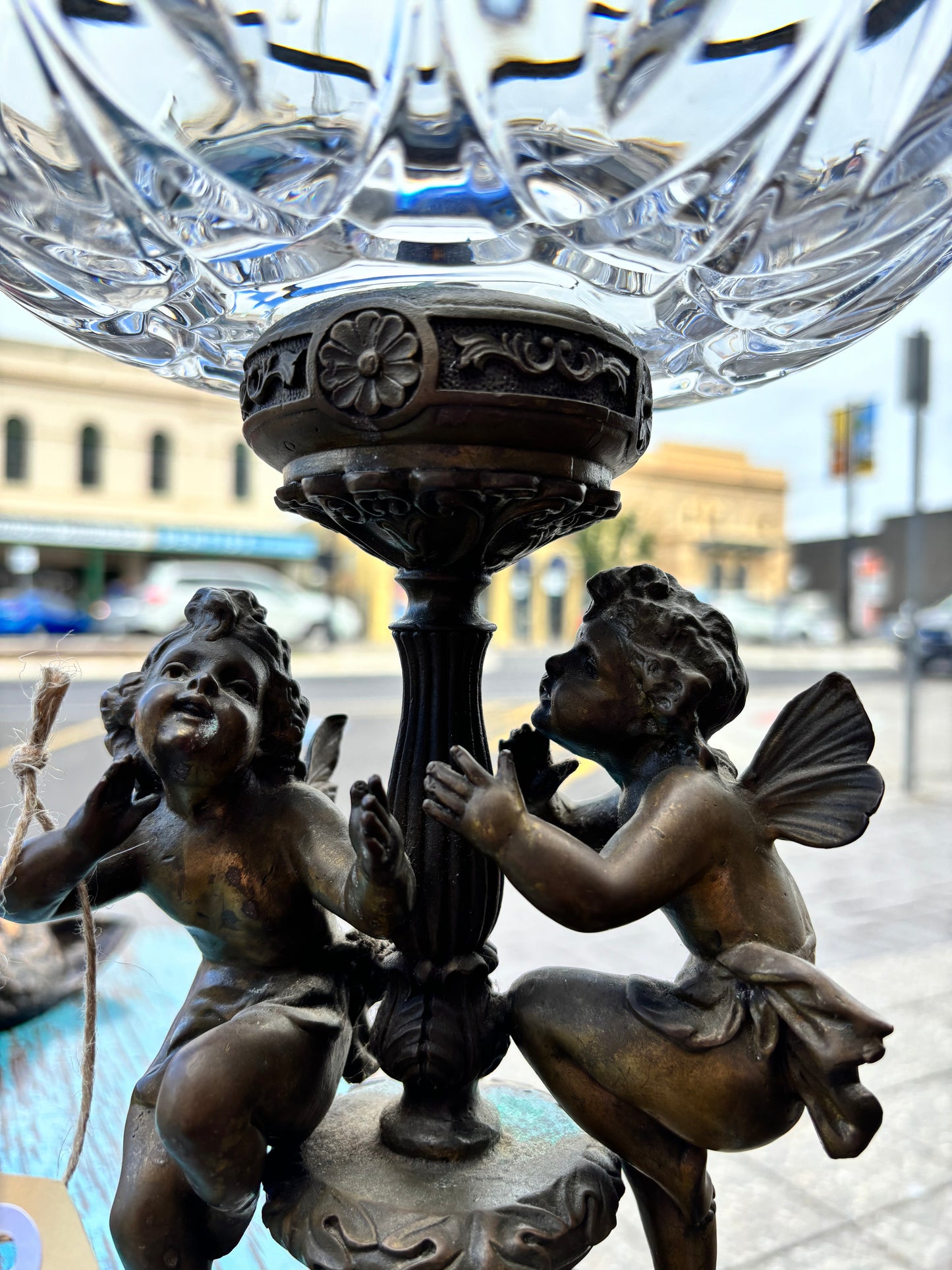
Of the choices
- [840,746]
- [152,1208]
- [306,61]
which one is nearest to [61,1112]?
[152,1208]

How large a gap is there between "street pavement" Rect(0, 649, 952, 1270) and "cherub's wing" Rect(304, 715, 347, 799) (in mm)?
250

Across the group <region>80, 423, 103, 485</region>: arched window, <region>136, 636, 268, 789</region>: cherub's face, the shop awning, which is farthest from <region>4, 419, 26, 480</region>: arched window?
<region>136, 636, 268, 789</region>: cherub's face

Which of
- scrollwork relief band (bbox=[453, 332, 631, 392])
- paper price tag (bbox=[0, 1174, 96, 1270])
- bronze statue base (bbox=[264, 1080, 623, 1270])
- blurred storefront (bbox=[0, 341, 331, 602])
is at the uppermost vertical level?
blurred storefront (bbox=[0, 341, 331, 602])

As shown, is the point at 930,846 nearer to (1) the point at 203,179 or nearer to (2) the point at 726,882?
(2) the point at 726,882

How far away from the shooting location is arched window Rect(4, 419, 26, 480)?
45.6 ft

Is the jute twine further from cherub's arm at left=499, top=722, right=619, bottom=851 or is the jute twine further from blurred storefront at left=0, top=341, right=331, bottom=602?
blurred storefront at left=0, top=341, right=331, bottom=602

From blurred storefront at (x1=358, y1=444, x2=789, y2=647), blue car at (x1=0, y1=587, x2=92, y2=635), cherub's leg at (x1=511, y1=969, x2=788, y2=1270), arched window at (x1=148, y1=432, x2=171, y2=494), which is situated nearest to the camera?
cherub's leg at (x1=511, y1=969, x2=788, y2=1270)

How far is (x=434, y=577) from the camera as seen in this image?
0.92 meters

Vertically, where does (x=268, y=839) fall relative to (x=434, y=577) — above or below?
below

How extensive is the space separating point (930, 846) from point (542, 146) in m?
3.73

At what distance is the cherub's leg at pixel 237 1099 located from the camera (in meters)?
0.73

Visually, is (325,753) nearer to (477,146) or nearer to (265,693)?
(265,693)

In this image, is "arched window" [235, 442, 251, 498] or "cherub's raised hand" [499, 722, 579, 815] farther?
"arched window" [235, 442, 251, 498]

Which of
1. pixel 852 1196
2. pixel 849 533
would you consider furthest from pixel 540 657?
pixel 852 1196
